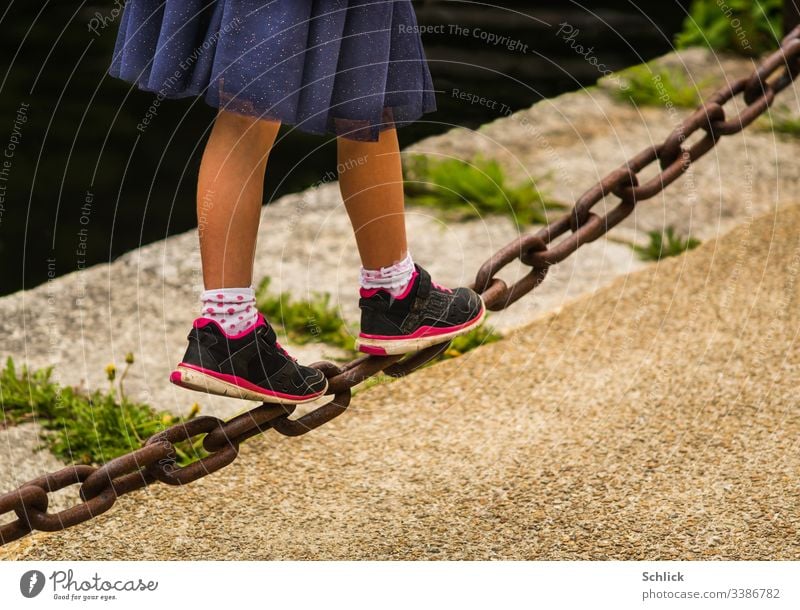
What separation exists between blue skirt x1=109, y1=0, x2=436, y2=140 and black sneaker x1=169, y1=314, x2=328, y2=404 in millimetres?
296

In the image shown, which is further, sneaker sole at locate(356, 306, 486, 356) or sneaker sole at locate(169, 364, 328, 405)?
sneaker sole at locate(356, 306, 486, 356)

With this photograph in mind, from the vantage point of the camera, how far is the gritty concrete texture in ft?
5.67

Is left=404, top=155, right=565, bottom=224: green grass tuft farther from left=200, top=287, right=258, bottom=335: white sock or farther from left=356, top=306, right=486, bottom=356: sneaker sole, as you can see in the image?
left=200, top=287, right=258, bottom=335: white sock

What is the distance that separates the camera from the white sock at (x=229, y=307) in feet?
4.99

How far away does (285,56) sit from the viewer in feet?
4.80

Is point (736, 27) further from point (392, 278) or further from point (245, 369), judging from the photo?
point (245, 369)

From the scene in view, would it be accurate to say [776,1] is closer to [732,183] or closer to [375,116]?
[732,183]

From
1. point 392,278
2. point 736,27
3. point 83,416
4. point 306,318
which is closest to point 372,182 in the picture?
point 392,278

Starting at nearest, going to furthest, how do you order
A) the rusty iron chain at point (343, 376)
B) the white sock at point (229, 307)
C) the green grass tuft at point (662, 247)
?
the rusty iron chain at point (343, 376) < the white sock at point (229, 307) < the green grass tuft at point (662, 247)

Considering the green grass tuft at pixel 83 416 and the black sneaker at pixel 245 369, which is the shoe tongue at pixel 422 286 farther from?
the green grass tuft at pixel 83 416

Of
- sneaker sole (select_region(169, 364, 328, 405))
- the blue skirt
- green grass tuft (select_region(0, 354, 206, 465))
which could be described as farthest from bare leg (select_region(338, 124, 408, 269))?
green grass tuft (select_region(0, 354, 206, 465))

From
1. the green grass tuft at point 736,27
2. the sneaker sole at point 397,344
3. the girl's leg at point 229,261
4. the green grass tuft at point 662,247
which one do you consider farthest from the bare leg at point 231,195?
the green grass tuft at point 736,27

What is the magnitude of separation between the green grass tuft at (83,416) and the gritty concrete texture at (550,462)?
0.61ft

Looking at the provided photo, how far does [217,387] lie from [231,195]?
0.26 meters
